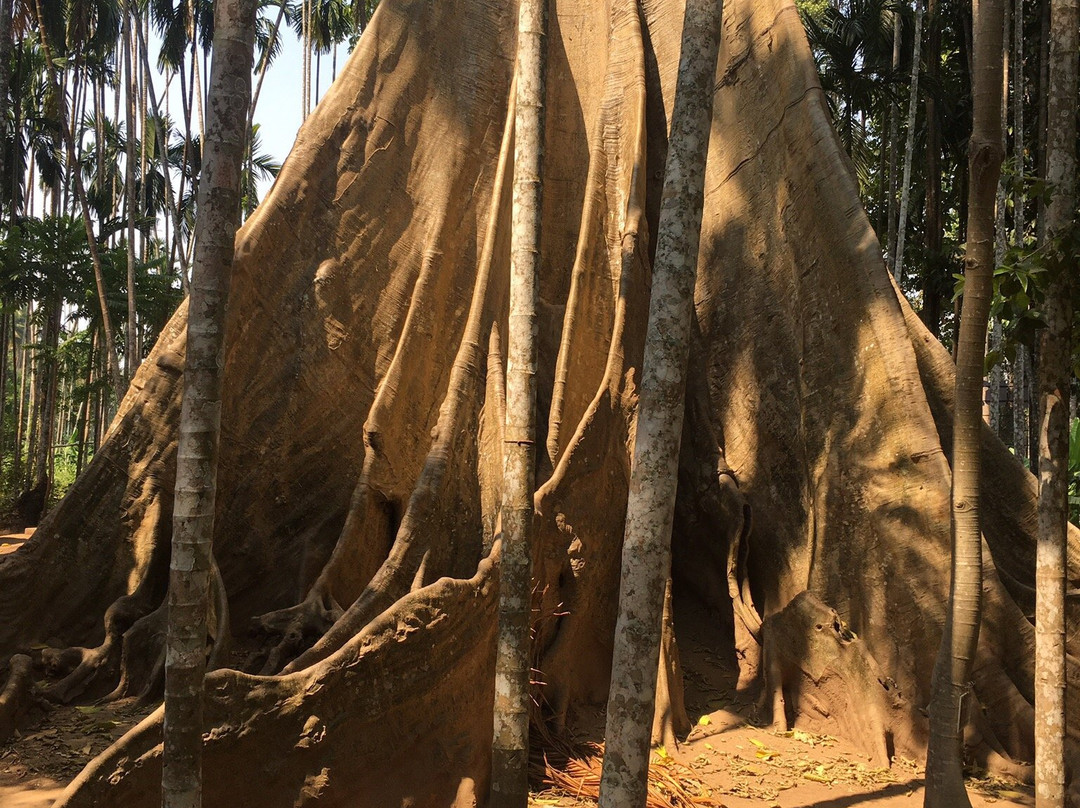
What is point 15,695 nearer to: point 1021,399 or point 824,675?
point 824,675

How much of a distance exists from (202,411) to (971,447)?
308 centimetres

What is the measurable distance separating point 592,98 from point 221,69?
4981mm

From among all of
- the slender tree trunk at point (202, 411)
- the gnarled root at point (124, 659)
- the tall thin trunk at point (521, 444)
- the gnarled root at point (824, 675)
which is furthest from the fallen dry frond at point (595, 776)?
the slender tree trunk at point (202, 411)

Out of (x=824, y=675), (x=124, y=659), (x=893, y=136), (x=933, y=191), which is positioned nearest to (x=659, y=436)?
(x=824, y=675)

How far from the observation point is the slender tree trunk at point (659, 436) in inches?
133

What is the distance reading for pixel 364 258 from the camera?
6371 mm

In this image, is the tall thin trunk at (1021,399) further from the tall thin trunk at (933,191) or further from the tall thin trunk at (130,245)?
the tall thin trunk at (130,245)

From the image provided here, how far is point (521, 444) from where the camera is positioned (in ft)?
13.4

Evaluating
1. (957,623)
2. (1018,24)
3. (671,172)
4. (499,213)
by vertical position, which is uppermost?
(1018,24)

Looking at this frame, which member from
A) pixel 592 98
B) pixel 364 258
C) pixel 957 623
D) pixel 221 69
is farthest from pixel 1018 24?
pixel 221 69

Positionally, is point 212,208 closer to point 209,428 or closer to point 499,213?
point 209,428

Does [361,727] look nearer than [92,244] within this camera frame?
Yes

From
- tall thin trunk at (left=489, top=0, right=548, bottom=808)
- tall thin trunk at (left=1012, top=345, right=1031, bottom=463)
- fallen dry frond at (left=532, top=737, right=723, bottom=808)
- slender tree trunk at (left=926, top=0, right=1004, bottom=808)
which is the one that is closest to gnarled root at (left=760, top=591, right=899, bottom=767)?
fallen dry frond at (left=532, top=737, right=723, bottom=808)

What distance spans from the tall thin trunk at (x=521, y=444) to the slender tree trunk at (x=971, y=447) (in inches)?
69.4
